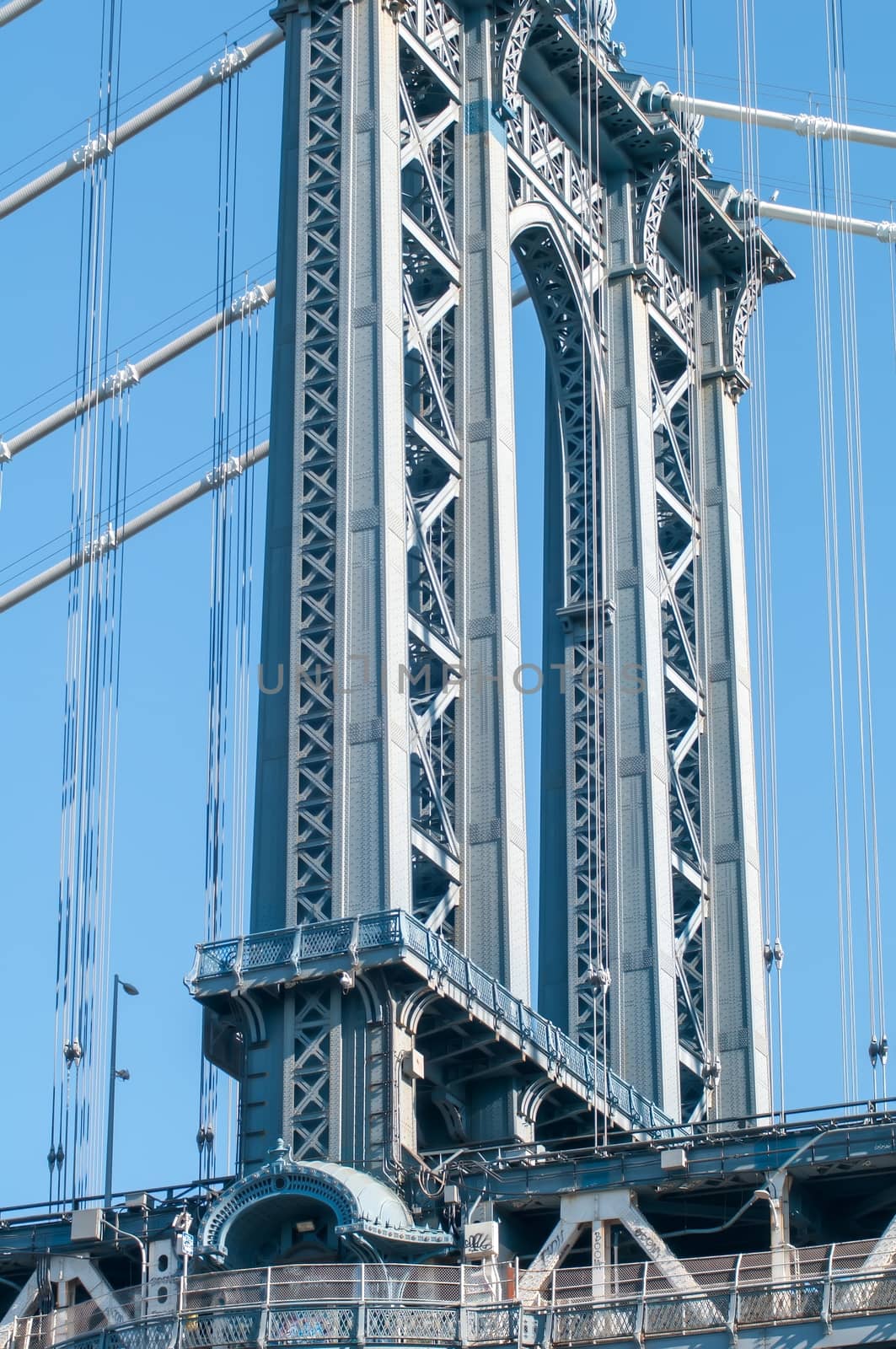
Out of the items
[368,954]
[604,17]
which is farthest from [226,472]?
[368,954]

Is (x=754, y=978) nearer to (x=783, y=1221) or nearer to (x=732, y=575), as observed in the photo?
(x=732, y=575)

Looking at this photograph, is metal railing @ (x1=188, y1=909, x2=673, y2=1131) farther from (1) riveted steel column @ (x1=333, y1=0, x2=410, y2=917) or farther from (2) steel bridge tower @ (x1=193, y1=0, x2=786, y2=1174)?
(1) riveted steel column @ (x1=333, y1=0, x2=410, y2=917)

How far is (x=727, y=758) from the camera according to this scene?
73.8m

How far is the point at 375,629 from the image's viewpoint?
55938 mm

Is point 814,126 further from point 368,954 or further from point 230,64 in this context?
point 368,954

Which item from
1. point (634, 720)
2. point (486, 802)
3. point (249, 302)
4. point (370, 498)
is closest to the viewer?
point (370, 498)

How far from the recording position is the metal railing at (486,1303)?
4900cm

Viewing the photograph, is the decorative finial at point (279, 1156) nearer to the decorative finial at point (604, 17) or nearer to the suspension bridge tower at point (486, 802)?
the suspension bridge tower at point (486, 802)

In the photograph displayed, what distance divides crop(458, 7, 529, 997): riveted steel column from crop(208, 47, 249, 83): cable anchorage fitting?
12.5 meters

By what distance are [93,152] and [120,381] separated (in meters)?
7.36

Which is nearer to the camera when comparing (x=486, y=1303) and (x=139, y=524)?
(x=486, y=1303)

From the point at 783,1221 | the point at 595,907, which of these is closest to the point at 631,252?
the point at 595,907

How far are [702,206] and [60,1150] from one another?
2936 cm

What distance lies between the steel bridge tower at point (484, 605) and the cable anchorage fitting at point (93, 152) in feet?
42.4
